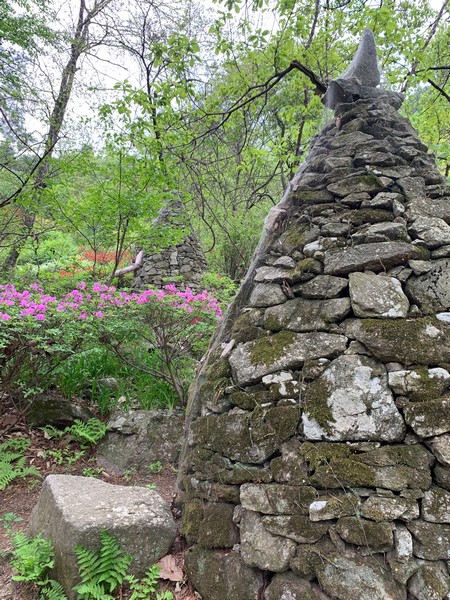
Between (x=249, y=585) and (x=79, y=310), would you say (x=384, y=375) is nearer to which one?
(x=249, y=585)

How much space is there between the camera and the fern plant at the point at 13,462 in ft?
10.6

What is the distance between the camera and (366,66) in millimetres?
3369

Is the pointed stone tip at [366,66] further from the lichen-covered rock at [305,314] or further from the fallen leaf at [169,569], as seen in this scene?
the fallen leaf at [169,569]

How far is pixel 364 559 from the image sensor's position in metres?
1.76

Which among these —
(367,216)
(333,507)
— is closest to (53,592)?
(333,507)

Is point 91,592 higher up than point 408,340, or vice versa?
point 408,340

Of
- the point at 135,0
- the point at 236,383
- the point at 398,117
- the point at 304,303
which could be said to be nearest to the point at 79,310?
the point at 236,383

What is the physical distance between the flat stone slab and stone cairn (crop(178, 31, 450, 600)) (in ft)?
0.69

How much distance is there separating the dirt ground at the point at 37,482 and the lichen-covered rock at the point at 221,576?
0.10 m

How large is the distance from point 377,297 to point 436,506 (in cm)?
112

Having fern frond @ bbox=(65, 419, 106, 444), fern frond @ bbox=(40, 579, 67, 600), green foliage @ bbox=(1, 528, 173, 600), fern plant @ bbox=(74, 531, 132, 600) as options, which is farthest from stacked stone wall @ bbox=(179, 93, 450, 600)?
fern frond @ bbox=(65, 419, 106, 444)

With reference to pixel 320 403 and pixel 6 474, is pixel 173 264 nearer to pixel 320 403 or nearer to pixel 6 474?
pixel 6 474

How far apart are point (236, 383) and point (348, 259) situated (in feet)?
3.66

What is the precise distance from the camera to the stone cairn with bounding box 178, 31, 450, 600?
69.7 inches
